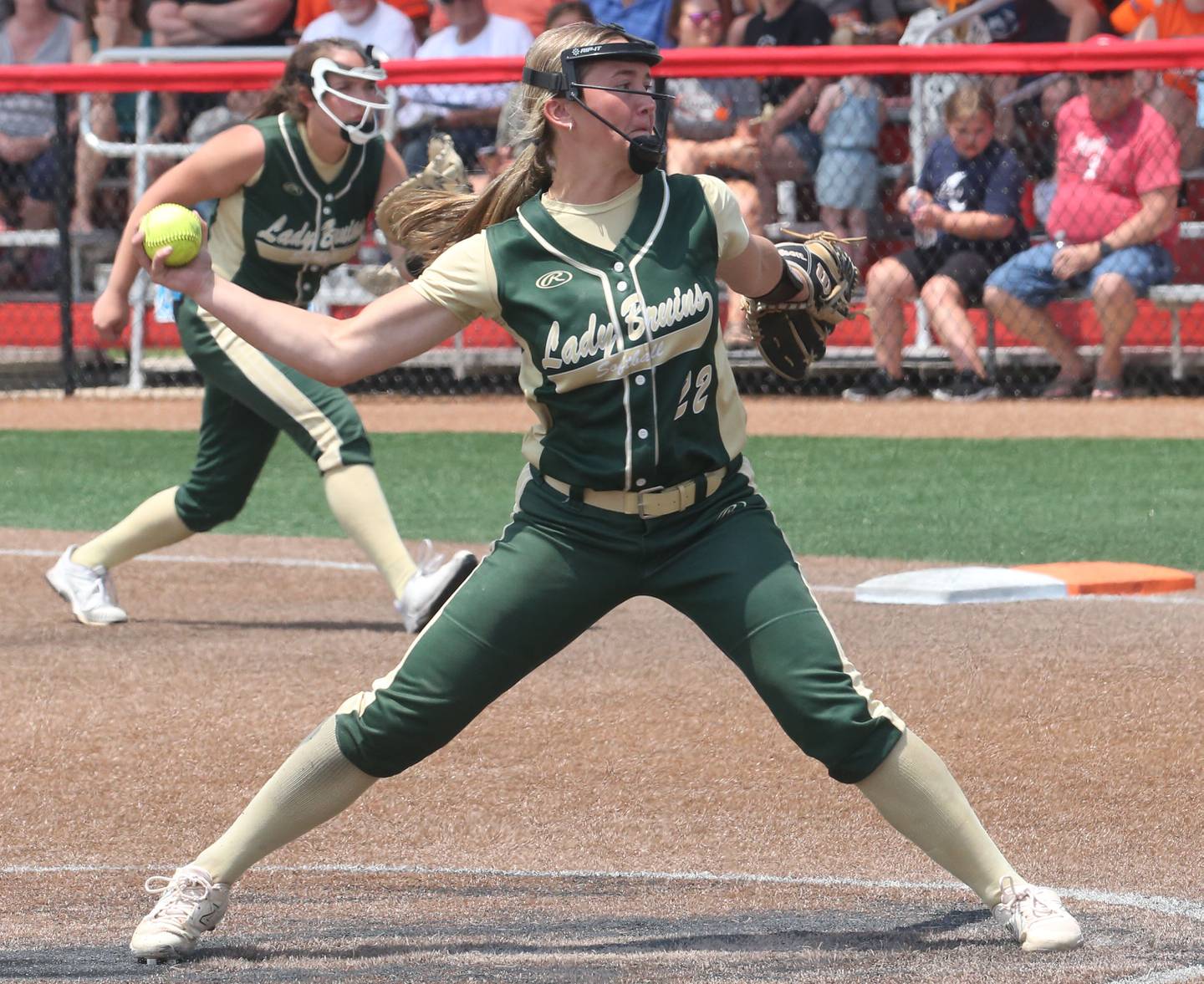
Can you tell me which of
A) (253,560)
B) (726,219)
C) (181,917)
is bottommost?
(253,560)

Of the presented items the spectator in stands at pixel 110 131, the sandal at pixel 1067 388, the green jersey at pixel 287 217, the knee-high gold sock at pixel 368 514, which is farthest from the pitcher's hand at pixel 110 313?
the spectator in stands at pixel 110 131

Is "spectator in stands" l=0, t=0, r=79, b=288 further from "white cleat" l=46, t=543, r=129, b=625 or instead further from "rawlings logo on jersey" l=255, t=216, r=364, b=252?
"rawlings logo on jersey" l=255, t=216, r=364, b=252

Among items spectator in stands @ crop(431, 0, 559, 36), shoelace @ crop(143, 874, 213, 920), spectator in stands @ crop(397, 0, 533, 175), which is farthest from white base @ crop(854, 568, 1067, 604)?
spectator in stands @ crop(431, 0, 559, 36)

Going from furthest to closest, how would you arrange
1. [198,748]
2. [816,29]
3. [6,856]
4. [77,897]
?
[816,29] → [198,748] → [6,856] → [77,897]

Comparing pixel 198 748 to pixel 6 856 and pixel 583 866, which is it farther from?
pixel 583 866

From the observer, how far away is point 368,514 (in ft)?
22.7

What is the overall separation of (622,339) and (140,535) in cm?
401

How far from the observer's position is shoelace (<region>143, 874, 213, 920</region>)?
3812mm

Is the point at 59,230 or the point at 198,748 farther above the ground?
the point at 198,748

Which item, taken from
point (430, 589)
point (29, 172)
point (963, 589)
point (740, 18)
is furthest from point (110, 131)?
point (963, 589)

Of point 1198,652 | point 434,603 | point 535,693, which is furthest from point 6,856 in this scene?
point 1198,652

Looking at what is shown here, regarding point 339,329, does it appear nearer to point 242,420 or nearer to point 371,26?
point 242,420

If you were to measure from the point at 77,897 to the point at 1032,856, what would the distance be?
1987mm

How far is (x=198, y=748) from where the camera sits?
5582 millimetres
